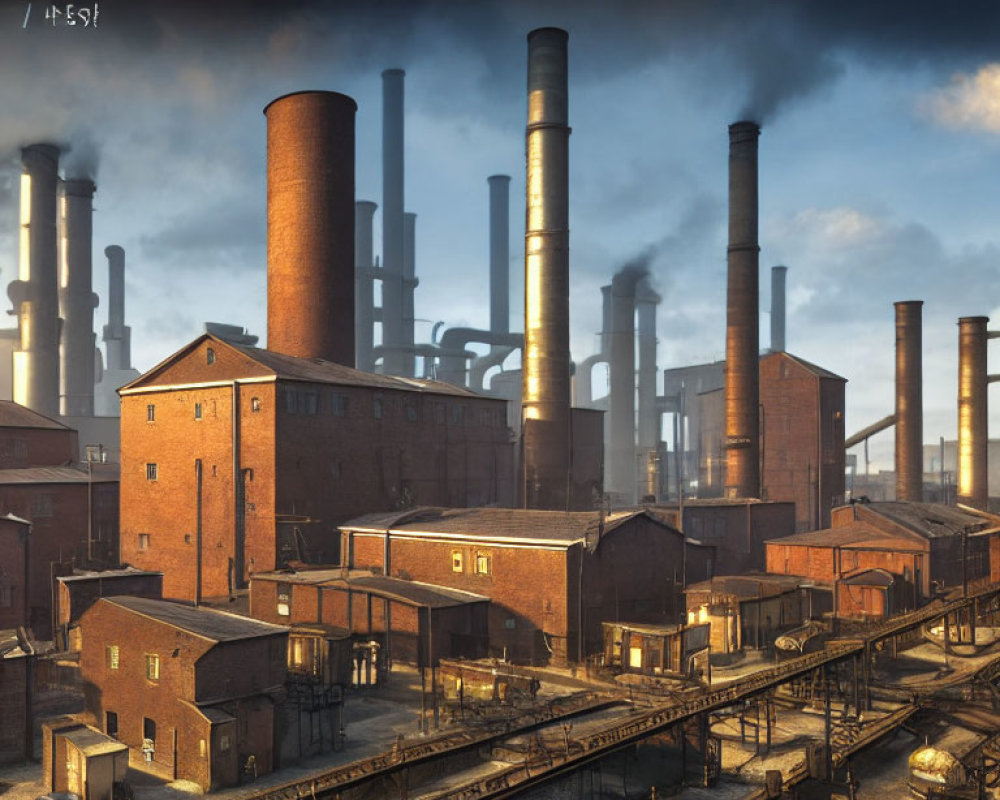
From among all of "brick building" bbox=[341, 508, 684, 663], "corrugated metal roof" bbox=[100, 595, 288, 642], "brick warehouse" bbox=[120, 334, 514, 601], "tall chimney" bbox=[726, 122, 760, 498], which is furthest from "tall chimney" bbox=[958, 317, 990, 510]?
"corrugated metal roof" bbox=[100, 595, 288, 642]

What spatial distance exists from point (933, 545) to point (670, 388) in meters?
62.9

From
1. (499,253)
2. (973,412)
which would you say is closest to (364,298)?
(499,253)

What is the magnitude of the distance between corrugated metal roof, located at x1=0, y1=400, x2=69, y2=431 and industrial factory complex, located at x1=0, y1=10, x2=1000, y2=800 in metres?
→ 0.22

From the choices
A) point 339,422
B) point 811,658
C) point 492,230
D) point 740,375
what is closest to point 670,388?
point 492,230

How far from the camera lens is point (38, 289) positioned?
2403 inches

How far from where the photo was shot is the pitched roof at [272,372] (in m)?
37.9

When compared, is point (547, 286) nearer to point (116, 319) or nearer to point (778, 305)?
point (116, 319)

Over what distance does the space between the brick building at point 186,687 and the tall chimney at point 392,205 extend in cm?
6767

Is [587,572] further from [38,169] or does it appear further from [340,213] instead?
[38,169]

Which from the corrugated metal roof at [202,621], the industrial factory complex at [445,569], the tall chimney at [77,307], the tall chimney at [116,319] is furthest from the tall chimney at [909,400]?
the tall chimney at [116,319]

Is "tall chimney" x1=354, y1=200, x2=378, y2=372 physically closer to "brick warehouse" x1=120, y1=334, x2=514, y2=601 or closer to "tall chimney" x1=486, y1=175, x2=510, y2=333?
"tall chimney" x1=486, y1=175, x2=510, y2=333

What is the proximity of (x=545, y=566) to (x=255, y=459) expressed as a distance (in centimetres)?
1316

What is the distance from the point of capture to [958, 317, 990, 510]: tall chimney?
63.5 metres

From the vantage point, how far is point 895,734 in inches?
851
